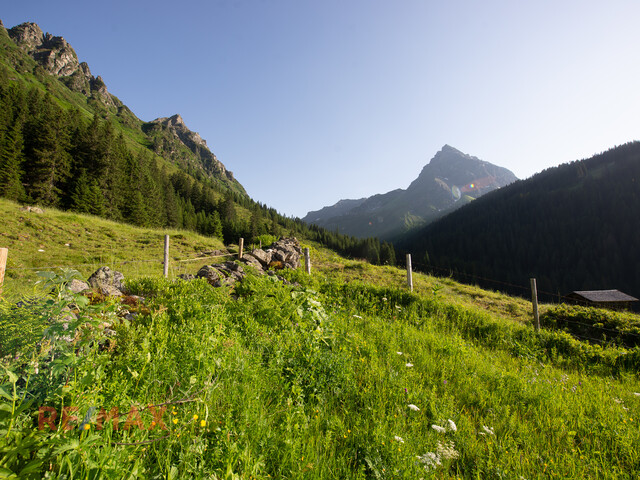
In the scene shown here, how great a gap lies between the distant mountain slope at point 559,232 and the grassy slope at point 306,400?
93098 millimetres

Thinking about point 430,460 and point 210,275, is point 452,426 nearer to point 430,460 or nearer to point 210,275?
point 430,460

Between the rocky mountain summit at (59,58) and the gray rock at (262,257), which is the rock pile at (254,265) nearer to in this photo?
the gray rock at (262,257)

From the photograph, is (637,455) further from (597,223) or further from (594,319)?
(597,223)

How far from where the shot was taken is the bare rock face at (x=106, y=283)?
4.78m

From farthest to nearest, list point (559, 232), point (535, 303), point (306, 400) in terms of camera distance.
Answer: point (559, 232), point (535, 303), point (306, 400)

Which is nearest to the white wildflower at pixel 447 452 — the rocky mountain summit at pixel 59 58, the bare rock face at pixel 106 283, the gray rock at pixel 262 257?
the bare rock face at pixel 106 283

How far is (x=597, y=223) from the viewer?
10419 cm

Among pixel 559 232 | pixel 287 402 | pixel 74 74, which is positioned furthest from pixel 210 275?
pixel 74 74

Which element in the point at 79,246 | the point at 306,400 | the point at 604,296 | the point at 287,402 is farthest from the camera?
the point at 604,296

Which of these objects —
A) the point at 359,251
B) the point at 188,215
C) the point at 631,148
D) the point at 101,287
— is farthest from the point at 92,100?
the point at 631,148

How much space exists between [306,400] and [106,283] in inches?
182

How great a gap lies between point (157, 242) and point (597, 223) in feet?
496

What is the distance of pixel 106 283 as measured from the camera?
508 cm

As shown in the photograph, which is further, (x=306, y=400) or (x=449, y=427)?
(x=306, y=400)
